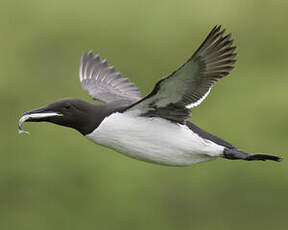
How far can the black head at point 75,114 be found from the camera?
8.35 metres

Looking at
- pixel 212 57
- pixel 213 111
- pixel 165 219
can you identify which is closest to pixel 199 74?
pixel 212 57

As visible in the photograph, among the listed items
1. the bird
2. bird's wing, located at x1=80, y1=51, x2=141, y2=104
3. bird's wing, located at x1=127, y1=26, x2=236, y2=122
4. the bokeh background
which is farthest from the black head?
the bokeh background

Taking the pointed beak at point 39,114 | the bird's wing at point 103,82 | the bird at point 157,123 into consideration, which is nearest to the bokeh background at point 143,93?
the bird's wing at point 103,82

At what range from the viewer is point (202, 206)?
1620 centimetres

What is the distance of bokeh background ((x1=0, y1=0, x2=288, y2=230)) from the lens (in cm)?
1620

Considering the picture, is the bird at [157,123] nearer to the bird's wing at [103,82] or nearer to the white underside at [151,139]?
the white underside at [151,139]

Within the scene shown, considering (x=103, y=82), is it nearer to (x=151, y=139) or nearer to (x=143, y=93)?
(x=151, y=139)

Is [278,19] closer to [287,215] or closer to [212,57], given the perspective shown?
[287,215]

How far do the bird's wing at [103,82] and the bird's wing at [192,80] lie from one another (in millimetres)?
1752

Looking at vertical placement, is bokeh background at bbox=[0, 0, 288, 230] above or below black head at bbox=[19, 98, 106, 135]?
above

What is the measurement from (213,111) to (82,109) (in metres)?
9.44

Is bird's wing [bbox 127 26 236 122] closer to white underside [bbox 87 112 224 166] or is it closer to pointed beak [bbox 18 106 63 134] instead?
white underside [bbox 87 112 224 166]

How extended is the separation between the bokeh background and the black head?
7.65 m

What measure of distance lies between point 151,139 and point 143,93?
874 cm
